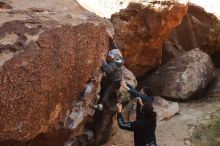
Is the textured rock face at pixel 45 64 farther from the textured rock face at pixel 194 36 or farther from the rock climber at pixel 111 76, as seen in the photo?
the textured rock face at pixel 194 36

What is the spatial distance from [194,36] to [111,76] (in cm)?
706

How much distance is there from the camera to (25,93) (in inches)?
240

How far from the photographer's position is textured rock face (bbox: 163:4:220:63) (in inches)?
559

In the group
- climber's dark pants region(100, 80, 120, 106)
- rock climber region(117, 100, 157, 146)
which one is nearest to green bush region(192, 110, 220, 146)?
rock climber region(117, 100, 157, 146)

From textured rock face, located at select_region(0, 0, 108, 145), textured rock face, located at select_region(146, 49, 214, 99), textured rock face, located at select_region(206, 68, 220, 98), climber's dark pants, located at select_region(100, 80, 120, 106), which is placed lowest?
textured rock face, located at select_region(206, 68, 220, 98)

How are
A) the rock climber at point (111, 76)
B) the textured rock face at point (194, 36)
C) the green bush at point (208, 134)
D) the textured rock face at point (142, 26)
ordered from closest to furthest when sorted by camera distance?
the rock climber at point (111, 76)
the green bush at point (208, 134)
the textured rock face at point (142, 26)
the textured rock face at point (194, 36)

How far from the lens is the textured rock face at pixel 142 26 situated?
11.3m

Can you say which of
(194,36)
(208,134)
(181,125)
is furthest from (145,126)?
(194,36)

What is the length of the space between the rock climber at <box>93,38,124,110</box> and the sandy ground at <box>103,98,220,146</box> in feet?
3.78

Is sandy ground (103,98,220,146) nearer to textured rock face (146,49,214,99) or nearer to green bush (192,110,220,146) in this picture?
green bush (192,110,220,146)

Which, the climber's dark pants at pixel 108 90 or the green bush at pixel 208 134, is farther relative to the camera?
the green bush at pixel 208 134

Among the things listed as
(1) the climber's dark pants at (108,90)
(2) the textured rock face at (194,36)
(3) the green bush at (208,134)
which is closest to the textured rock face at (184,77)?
(2) the textured rock face at (194,36)

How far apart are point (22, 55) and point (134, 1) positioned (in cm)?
567

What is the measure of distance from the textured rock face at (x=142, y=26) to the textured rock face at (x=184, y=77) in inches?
30.1
